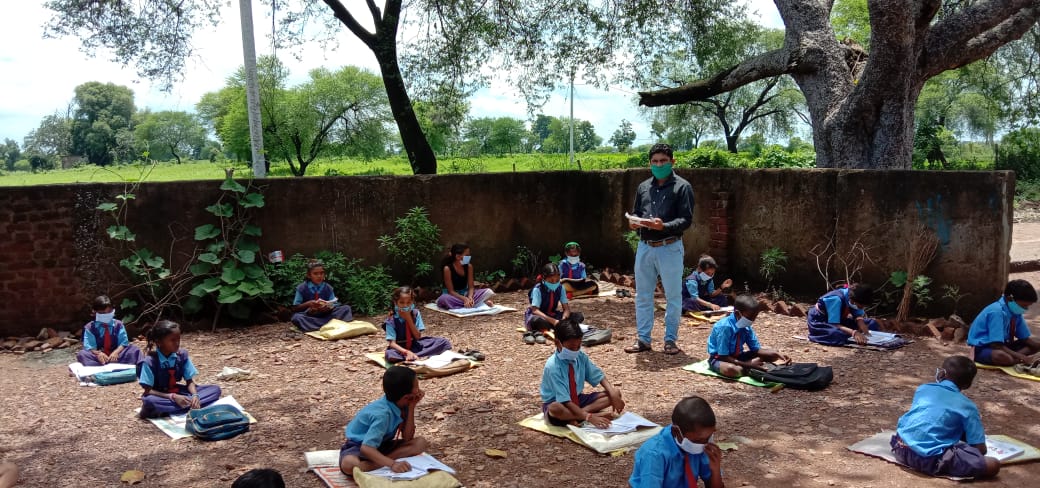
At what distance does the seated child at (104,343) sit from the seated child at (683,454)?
207 inches

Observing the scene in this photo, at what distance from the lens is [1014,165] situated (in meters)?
23.4

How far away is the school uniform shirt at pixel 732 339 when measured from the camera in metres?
6.20

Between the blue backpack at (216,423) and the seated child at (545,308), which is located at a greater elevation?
the seated child at (545,308)

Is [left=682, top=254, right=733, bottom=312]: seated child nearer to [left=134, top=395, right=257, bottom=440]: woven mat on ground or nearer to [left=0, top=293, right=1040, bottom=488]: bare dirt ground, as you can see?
[left=0, top=293, right=1040, bottom=488]: bare dirt ground

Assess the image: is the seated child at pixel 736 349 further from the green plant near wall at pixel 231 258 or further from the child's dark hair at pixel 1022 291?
the green plant near wall at pixel 231 258

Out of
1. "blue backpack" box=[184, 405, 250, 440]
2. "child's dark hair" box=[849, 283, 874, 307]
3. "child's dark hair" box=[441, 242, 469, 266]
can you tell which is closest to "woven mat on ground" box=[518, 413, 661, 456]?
"blue backpack" box=[184, 405, 250, 440]

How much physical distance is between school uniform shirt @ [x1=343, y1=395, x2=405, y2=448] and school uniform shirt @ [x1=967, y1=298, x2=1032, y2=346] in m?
4.97

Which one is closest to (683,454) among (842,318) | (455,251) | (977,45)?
(842,318)

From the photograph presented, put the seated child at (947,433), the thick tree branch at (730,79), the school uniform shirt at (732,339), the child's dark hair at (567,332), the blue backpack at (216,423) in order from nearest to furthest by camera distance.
Result: the seated child at (947,433) < the child's dark hair at (567,332) < the blue backpack at (216,423) < the school uniform shirt at (732,339) < the thick tree branch at (730,79)

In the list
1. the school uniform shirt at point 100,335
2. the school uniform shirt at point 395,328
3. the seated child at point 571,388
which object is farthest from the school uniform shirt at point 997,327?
the school uniform shirt at point 100,335

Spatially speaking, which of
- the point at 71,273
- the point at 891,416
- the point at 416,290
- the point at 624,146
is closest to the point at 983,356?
the point at 891,416

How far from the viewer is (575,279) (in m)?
9.88

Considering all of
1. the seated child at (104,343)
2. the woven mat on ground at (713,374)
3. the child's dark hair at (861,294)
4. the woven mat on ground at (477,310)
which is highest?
the child's dark hair at (861,294)

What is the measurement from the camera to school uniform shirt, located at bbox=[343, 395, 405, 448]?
4.09 meters
